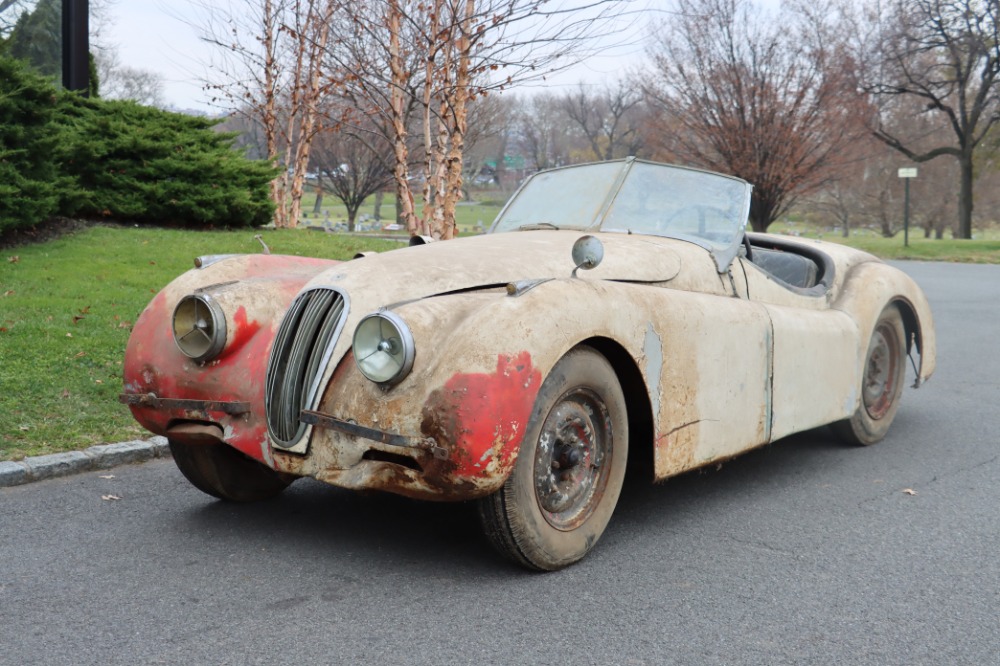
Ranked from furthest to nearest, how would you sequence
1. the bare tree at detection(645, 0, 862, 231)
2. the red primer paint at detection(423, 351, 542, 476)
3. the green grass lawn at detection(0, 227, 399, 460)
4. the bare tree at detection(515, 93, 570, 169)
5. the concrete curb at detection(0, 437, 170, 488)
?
the bare tree at detection(515, 93, 570, 169) < the bare tree at detection(645, 0, 862, 231) < the green grass lawn at detection(0, 227, 399, 460) < the concrete curb at detection(0, 437, 170, 488) < the red primer paint at detection(423, 351, 542, 476)

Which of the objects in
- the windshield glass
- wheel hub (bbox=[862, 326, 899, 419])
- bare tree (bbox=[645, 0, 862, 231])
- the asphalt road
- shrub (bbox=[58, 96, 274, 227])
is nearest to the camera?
the asphalt road

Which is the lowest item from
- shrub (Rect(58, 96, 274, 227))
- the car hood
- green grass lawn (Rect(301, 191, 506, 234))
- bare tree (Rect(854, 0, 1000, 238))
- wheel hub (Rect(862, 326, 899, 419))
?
wheel hub (Rect(862, 326, 899, 419))

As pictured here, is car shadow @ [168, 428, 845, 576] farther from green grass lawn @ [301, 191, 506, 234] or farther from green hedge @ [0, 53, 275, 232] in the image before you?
green grass lawn @ [301, 191, 506, 234]

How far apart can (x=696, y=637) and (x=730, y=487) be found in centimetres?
201

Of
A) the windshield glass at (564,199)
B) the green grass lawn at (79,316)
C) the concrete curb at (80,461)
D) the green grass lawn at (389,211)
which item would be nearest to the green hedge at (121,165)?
the green grass lawn at (79,316)

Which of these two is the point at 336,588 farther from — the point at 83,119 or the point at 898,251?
the point at 898,251

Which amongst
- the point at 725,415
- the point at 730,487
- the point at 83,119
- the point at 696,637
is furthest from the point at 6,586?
the point at 83,119

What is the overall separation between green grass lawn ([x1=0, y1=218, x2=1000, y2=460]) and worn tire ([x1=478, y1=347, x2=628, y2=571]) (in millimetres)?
3091

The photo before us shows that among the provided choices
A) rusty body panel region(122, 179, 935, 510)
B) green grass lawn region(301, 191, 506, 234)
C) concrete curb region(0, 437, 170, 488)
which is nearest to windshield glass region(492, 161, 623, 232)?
rusty body panel region(122, 179, 935, 510)

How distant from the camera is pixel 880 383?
6188mm

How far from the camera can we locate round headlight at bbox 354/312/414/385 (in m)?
3.38

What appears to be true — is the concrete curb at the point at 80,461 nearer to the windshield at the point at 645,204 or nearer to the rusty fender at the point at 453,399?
the rusty fender at the point at 453,399

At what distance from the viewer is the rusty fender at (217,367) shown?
3861mm

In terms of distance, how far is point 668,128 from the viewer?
2878 centimetres
